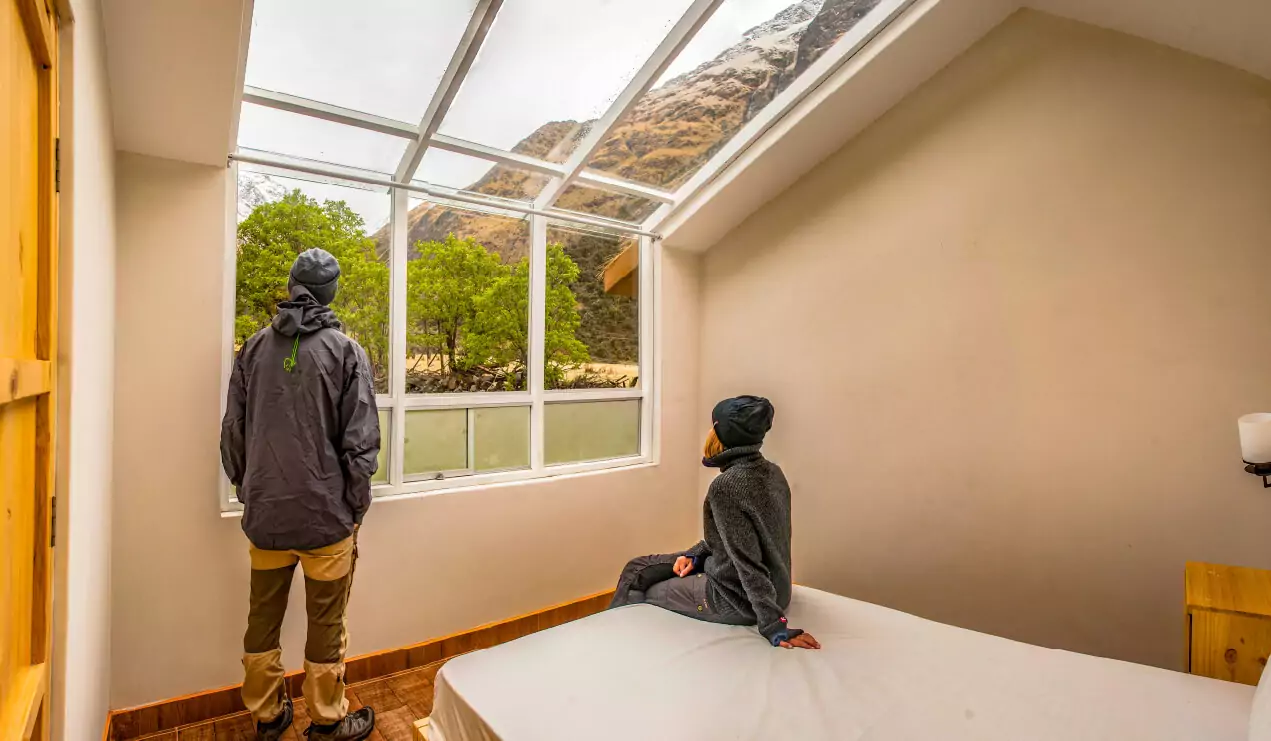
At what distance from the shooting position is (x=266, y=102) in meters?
2.29

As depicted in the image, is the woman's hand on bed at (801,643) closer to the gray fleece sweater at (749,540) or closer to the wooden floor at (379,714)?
the gray fleece sweater at (749,540)

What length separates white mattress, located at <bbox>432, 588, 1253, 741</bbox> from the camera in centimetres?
145

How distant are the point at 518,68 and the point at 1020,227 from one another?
2.24 metres

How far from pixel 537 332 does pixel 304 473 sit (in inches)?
60.0

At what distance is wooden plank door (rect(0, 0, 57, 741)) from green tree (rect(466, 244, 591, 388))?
83.2 inches

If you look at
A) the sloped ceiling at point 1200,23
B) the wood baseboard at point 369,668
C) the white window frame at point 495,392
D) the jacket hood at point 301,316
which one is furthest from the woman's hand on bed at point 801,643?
the sloped ceiling at point 1200,23

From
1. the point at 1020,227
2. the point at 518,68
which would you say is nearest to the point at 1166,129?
the point at 1020,227

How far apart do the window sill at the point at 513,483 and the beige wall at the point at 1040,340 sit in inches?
36.5

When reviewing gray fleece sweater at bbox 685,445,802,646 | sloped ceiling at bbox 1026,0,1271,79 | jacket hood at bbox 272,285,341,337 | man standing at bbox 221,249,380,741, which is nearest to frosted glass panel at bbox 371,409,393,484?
man standing at bbox 221,249,380,741

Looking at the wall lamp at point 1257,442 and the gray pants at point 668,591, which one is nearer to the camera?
the wall lamp at point 1257,442

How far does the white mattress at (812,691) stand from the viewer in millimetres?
1454

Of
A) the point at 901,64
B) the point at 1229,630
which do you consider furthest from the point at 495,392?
the point at 1229,630

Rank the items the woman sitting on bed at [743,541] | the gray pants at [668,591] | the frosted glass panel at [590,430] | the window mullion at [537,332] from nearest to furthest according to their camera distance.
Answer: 1. the woman sitting on bed at [743,541]
2. the gray pants at [668,591]
3. the window mullion at [537,332]
4. the frosted glass panel at [590,430]

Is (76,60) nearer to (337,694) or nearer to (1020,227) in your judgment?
(337,694)
